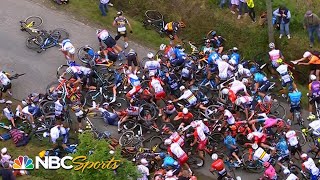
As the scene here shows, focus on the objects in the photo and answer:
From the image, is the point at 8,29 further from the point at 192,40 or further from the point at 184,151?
the point at 184,151

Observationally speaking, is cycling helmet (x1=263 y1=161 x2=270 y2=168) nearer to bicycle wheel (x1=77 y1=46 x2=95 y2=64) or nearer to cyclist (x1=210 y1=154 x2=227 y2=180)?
cyclist (x1=210 y1=154 x2=227 y2=180)

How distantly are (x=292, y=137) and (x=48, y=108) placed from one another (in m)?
11.1

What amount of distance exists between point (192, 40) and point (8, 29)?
10113mm

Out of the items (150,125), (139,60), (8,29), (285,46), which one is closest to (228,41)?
(285,46)

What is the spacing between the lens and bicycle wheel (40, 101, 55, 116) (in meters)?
25.5

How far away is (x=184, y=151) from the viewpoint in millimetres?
24172

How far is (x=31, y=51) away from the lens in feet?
96.2

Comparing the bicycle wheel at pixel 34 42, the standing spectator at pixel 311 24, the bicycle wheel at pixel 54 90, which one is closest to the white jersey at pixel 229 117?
the standing spectator at pixel 311 24

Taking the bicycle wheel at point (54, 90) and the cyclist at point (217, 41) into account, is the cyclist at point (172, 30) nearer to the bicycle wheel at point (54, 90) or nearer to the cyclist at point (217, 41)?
the cyclist at point (217, 41)

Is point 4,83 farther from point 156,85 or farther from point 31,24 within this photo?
point 156,85

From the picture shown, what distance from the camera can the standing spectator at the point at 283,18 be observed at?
27605 mm

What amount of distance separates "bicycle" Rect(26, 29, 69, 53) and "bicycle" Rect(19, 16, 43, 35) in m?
0.50

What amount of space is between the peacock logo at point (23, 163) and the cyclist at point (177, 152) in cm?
594

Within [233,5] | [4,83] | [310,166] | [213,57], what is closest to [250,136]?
[310,166]
